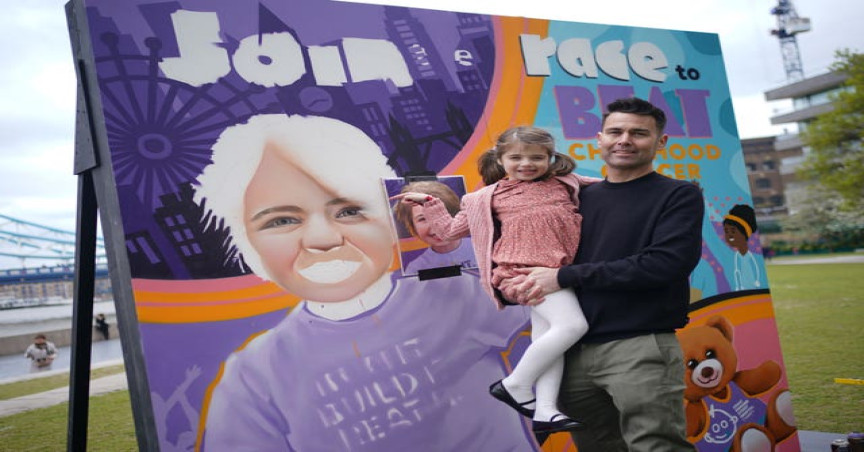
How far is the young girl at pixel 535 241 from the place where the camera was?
237cm

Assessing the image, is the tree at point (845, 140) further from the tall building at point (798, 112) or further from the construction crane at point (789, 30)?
the construction crane at point (789, 30)

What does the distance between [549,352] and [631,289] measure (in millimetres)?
340

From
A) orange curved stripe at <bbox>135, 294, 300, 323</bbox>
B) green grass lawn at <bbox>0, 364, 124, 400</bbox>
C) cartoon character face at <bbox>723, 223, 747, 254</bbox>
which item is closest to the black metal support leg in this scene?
orange curved stripe at <bbox>135, 294, 300, 323</bbox>

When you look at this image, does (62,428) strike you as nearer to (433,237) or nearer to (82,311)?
(82,311)

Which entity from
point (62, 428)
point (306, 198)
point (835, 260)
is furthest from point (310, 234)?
point (835, 260)

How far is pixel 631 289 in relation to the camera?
7.41ft

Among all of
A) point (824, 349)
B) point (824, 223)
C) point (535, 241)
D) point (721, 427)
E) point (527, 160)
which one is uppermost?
point (527, 160)

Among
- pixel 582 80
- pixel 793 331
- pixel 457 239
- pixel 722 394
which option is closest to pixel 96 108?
pixel 457 239

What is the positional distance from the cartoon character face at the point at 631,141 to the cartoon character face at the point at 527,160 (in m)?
0.23

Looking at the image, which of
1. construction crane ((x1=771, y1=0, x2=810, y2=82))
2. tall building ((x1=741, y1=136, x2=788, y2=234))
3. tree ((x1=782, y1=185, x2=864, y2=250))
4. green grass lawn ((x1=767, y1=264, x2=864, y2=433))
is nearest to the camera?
green grass lawn ((x1=767, y1=264, x2=864, y2=433))

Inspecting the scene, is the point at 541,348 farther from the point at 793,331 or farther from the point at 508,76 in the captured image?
the point at 793,331

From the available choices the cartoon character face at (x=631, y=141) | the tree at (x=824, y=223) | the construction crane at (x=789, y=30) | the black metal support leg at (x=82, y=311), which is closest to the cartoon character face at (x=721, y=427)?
the cartoon character face at (x=631, y=141)

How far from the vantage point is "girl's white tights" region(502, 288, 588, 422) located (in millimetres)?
2352

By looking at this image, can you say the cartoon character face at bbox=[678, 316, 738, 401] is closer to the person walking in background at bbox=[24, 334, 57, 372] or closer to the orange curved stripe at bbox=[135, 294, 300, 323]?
the orange curved stripe at bbox=[135, 294, 300, 323]
